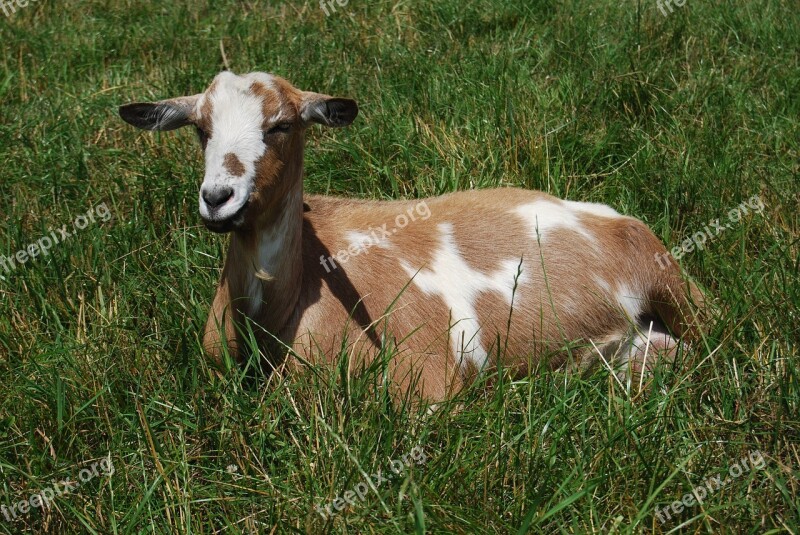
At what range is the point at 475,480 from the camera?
2844mm

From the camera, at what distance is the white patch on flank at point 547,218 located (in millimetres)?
4137

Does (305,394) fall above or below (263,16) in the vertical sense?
below

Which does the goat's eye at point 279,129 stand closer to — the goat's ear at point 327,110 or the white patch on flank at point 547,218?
the goat's ear at point 327,110

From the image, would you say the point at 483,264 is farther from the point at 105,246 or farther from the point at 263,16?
the point at 263,16

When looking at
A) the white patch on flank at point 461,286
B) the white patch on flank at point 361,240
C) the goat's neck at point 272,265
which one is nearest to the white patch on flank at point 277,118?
the goat's neck at point 272,265

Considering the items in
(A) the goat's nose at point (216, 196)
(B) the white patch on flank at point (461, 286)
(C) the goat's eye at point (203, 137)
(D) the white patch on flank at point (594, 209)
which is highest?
(C) the goat's eye at point (203, 137)

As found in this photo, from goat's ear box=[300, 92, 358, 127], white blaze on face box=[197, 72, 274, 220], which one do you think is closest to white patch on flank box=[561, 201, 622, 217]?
goat's ear box=[300, 92, 358, 127]

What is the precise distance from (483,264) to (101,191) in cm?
205

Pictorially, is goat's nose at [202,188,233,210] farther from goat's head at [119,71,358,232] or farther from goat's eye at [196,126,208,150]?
goat's eye at [196,126,208,150]

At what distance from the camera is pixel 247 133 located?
134 inches

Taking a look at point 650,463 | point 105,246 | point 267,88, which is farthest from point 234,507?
point 105,246

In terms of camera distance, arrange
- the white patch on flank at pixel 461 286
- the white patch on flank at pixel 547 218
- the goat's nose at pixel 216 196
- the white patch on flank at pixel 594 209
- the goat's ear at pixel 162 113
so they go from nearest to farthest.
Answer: the goat's nose at pixel 216 196 → the goat's ear at pixel 162 113 → the white patch on flank at pixel 461 286 → the white patch on flank at pixel 547 218 → the white patch on flank at pixel 594 209

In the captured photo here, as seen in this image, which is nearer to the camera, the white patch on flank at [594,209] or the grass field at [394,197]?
the grass field at [394,197]

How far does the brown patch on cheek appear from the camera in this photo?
3293 millimetres
